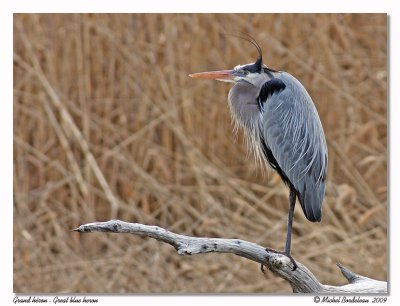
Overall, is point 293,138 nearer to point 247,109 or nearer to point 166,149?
point 247,109

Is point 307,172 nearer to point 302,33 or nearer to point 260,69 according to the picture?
point 260,69

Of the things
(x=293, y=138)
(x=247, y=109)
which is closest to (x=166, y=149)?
(x=247, y=109)

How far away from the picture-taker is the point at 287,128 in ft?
9.51

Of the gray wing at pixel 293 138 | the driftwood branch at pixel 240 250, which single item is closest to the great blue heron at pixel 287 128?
the gray wing at pixel 293 138

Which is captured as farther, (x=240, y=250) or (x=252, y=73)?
(x=252, y=73)

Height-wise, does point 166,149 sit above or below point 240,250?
above

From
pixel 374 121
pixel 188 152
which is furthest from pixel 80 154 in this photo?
pixel 374 121

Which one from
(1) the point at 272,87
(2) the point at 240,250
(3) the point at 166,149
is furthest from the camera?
(3) the point at 166,149

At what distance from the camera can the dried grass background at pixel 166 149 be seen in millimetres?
3439

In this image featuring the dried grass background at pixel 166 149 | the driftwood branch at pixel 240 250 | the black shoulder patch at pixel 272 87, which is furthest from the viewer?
the dried grass background at pixel 166 149

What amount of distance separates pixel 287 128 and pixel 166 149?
2.52 feet

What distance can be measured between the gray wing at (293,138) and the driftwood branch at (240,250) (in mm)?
254

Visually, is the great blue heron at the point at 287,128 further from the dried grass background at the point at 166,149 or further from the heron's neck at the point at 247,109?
the dried grass background at the point at 166,149

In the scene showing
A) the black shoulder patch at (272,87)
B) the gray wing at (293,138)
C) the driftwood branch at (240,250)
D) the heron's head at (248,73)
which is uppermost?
the heron's head at (248,73)
